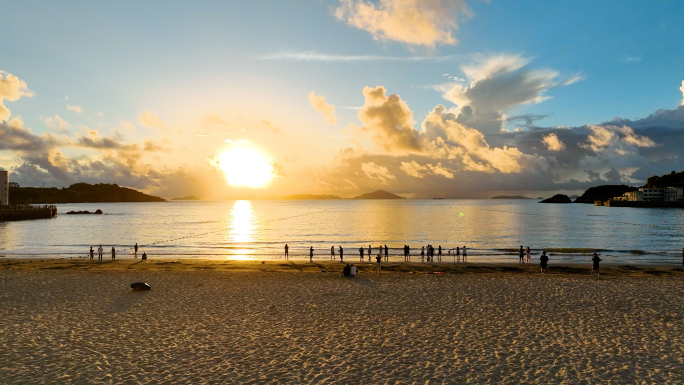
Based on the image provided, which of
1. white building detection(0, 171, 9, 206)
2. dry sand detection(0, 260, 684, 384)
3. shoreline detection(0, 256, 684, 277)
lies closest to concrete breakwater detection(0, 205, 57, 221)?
white building detection(0, 171, 9, 206)

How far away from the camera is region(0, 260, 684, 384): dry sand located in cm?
1112

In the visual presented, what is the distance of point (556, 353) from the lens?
41.2 ft

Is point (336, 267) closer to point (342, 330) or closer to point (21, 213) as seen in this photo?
point (342, 330)

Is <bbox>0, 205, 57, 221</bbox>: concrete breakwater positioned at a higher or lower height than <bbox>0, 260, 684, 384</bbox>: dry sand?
higher

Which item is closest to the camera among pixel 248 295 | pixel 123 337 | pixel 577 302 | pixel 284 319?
pixel 123 337

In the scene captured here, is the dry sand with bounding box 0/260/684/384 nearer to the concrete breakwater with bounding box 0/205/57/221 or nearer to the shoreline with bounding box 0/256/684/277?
the shoreline with bounding box 0/256/684/277

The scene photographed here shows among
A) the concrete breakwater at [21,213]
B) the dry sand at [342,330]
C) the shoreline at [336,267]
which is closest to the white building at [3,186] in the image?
the concrete breakwater at [21,213]

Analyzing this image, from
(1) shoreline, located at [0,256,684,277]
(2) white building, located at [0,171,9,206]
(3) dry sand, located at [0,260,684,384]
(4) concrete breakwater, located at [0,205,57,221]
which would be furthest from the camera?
(2) white building, located at [0,171,9,206]

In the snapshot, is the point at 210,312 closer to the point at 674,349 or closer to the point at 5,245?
the point at 674,349

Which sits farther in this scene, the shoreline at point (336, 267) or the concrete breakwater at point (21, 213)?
the concrete breakwater at point (21, 213)

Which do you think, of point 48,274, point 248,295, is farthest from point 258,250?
point 248,295

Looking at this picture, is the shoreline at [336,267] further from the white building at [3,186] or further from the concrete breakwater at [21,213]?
the white building at [3,186]

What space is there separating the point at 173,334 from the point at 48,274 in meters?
19.3

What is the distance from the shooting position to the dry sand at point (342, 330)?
11125mm
